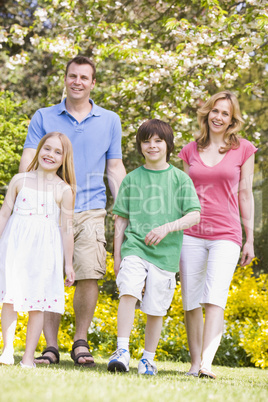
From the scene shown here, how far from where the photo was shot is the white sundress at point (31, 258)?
11.2 feet

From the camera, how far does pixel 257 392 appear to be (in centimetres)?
273

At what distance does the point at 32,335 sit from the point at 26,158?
4.48 ft

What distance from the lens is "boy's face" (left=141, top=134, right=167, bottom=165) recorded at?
3738 millimetres

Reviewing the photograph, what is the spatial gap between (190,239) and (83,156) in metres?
1.04

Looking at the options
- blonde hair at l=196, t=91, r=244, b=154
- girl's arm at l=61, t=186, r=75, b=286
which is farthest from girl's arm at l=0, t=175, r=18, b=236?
blonde hair at l=196, t=91, r=244, b=154

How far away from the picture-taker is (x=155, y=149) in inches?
147

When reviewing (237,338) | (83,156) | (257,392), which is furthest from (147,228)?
(237,338)

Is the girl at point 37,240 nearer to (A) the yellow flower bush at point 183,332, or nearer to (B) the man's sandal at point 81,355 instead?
(B) the man's sandal at point 81,355

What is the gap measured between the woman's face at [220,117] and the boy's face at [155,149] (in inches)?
16.6

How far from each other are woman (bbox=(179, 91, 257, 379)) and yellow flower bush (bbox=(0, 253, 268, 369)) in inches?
61.8

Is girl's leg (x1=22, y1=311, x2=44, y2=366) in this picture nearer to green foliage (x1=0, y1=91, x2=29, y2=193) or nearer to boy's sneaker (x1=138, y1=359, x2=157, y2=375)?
boy's sneaker (x1=138, y1=359, x2=157, y2=375)

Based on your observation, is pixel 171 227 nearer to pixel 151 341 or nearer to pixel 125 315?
pixel 125 315

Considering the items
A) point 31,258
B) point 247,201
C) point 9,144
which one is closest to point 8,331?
point 31,258

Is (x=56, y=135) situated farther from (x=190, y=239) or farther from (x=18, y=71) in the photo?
(x=18, y=71)
